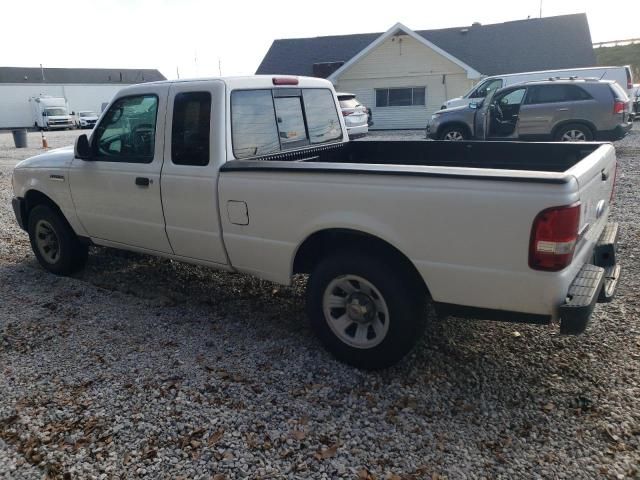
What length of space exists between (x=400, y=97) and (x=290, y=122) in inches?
846

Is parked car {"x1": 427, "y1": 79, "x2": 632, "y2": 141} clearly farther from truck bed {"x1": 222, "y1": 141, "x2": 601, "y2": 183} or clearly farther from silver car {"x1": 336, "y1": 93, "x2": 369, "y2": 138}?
truck bed {"x1": 222, "y1": 141, "x2": 601, "y2": 183}

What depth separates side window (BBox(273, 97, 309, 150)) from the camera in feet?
15.0

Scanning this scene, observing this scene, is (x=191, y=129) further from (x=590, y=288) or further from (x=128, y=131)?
(x=590, y=288)

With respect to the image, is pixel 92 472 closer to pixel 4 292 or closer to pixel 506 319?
pixel 506 319

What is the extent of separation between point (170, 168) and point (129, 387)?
1.74m

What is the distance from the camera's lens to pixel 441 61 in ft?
79.0

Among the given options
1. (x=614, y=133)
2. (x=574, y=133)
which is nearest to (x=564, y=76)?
(x=574, y=133)

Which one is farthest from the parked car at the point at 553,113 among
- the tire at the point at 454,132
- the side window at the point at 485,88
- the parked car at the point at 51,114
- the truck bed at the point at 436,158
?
the parked car at the point at 51,114

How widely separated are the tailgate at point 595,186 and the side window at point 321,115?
7.94 feet

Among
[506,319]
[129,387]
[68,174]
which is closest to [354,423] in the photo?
[506,319]

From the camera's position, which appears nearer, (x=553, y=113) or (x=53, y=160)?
(x=53, y=160)

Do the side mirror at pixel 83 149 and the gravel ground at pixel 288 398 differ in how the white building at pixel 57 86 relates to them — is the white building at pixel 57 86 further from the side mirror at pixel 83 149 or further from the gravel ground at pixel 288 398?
the gravel ground at pixel 288 398

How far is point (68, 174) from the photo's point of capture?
5.07 metres

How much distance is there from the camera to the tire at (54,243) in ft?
17.7
